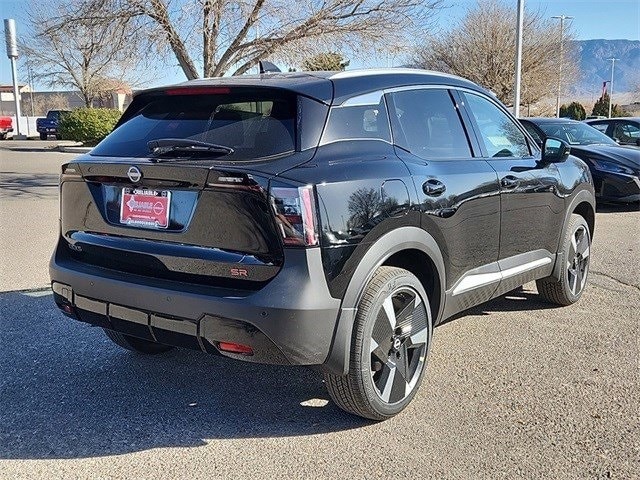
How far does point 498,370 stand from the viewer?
4.16 meters

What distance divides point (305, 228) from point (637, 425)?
206cm

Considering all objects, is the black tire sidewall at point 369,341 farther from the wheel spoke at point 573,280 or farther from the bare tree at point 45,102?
the bare tree at point 45,102

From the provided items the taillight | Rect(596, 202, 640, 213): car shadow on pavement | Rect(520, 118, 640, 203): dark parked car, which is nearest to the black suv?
the taillight

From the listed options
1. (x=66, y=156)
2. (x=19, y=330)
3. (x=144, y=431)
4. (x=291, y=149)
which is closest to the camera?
(x=291, y=149)

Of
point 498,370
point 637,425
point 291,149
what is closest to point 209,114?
point 291,149

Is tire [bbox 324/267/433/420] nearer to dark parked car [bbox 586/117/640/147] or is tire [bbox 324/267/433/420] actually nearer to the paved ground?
the paved ground

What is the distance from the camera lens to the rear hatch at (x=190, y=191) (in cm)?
297

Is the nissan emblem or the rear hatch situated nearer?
the rear hatch

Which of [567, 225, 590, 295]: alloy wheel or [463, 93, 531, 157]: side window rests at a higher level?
[463, 93, 531, 157]: side window

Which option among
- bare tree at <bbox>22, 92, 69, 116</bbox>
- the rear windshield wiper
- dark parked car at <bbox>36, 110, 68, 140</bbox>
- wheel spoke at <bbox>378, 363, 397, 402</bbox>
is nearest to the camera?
the rear windshield wiper

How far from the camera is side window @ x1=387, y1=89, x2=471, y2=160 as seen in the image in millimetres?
3760

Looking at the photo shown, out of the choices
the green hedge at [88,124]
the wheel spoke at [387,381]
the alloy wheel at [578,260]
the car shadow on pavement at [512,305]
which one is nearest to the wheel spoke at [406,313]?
the wheel spoke at [387,381]

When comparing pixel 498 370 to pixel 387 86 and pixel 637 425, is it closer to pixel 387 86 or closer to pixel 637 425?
pixel 637 425

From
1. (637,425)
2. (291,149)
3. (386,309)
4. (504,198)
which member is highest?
(291,149)
